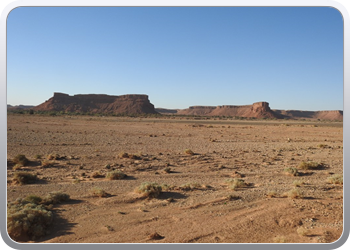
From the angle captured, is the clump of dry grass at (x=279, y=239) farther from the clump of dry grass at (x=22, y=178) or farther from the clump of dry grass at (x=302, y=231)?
the clump of dry grass at (x=22, y=178)

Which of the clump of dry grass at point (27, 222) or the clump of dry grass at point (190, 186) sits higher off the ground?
the clump of dry grass at point (27, 222)

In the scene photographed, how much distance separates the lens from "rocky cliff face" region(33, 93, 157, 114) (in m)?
143

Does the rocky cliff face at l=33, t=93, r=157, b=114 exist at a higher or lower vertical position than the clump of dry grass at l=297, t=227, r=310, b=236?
higher

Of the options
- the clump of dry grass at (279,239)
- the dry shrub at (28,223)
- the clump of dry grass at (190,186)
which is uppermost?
the dry shrub at (28,223)

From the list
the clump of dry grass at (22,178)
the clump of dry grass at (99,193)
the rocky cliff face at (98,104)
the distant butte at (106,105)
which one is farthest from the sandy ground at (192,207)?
the rocky cliff face at (98,104)

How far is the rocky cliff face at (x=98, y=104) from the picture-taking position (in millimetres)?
142875

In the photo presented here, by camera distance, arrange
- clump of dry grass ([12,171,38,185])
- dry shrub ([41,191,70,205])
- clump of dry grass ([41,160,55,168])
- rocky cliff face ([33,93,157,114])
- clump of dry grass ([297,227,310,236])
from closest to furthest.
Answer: clump of dry grass ([297,227,310,236]) < dry shrub ([41,191,70,205]) < clump of dry grass ([12,171,38,185]) < clump of dry grass ([41,160,55,168]) < rocky cliff face ([33,93,157,114])

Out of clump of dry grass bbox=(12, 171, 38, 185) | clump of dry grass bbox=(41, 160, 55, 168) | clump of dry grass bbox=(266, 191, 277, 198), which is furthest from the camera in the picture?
clump of dry grass bbox=(41, 160, 55, 168)

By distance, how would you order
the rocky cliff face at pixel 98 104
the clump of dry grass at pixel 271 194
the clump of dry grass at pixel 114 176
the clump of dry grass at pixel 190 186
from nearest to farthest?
the clump of dry grass at pixel 271 194, the clump of dry grass at pixel 190 186, the clump of dry grass at pixel 114 176, the rocky cliff face at pixel 98 104

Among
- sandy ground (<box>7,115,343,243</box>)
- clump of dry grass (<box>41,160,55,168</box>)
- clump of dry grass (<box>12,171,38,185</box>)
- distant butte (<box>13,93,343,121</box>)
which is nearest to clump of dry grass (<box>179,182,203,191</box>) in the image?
sandy ground (<box>7,115,343,243</box>)

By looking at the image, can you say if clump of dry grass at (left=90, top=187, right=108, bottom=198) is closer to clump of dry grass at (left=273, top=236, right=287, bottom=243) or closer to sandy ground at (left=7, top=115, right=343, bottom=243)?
sandy ground at (left=7, top=115, right=343, bottom=243)
